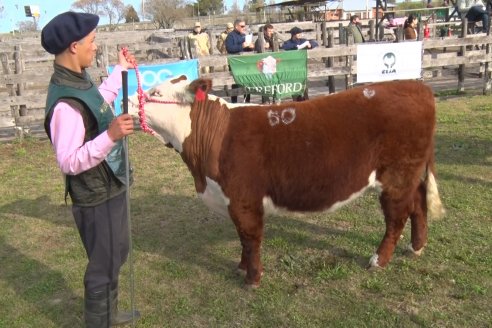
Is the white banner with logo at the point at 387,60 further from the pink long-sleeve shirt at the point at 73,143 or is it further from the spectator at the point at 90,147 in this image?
the pink long-sleeve shirt at the point at 73,143

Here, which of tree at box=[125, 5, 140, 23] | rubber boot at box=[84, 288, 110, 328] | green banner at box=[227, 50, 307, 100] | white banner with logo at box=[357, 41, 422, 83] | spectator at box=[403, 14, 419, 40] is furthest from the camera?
tree at box=[125, 5, 140, 23]

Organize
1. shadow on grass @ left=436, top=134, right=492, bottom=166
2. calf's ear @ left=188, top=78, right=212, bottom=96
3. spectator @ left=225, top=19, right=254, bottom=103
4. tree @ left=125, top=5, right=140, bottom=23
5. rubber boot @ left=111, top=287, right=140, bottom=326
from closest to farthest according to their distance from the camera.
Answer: rubber boot @ left=111, top=287, right=140, bottom=326
calf's ear @ left=188, top=78, right=212, bottom=96
shadow on grass @ left=436, top=134, right=492, bottom=166
spectator @ left=225, top=19, right=254, bottom=103
tree @ left=125, top=5, right=140, bottom=23

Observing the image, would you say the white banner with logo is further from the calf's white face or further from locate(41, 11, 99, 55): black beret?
locate(41, 11, 99, 55): black beret

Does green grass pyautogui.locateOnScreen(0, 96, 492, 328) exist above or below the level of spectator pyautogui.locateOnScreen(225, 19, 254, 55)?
below

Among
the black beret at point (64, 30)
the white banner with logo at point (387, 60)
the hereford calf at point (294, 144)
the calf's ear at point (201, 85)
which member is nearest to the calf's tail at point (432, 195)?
the hereford calf at point (294, 144)

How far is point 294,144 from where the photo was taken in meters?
3.29

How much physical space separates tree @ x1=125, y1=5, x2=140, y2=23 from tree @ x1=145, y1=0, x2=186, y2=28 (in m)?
5.83

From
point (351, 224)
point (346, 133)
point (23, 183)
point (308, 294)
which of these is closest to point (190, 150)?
point (346, 133)

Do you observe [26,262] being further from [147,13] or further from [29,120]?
[147,13]

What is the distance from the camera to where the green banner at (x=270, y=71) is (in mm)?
8891

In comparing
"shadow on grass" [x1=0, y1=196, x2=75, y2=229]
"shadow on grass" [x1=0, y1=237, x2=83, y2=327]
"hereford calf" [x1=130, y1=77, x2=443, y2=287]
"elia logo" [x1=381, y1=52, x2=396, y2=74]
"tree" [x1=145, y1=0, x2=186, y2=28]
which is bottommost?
"shadow on grass" [x1=0, y1=237, x2=83, y2=327]

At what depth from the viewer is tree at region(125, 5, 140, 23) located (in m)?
59.5

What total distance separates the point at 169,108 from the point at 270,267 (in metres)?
1.59

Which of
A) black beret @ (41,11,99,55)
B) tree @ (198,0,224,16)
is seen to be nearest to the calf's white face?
black beret @ (41,11,99,55)
